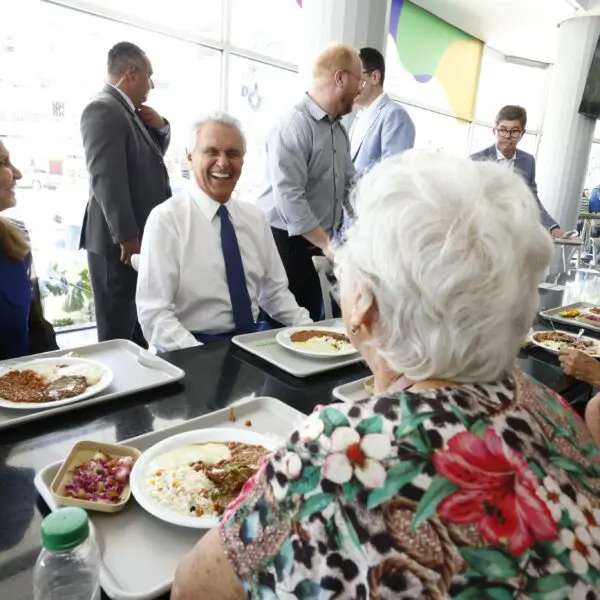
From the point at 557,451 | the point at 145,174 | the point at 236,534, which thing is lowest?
the point at 236,534

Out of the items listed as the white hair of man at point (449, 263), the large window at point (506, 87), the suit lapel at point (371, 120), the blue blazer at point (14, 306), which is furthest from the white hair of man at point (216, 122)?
the large window at point (506, 87)

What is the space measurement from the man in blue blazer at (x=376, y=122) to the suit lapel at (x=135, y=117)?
123 centimetres

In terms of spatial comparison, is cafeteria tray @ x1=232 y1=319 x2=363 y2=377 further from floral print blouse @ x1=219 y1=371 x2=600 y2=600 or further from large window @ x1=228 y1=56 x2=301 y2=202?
large window @ x1=228 y1=56 x2=301 y2=202

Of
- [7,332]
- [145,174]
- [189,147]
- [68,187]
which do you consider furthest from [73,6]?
[7,332]

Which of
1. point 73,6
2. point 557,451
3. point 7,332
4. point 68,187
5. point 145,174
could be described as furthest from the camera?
point 68,187

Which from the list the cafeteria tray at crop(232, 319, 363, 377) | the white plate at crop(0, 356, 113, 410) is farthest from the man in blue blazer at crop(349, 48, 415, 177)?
the white plate at crop(0, 356, 113, 410)

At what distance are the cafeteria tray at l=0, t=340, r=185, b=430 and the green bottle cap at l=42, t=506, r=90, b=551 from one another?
537 millimetres

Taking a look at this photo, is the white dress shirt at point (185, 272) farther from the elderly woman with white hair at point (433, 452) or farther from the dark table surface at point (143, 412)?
the elderly woman with white hair at point (433, 452)

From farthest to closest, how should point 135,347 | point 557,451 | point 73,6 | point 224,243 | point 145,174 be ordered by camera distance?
point 73,6 → point 145,174 → point 224,243 → point 135,347 → point 557,451

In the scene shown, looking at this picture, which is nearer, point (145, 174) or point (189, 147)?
point (189, 147)

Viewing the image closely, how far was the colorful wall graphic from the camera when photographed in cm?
604

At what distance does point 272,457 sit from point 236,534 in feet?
0.31

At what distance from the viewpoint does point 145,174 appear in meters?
2.95

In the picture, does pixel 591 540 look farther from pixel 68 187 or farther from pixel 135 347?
pixel 68 187
